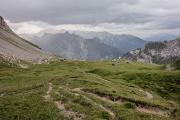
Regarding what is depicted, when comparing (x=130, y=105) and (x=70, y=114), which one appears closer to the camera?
(x=70, y=114)

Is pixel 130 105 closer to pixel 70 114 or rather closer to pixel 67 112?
pixel 67 112

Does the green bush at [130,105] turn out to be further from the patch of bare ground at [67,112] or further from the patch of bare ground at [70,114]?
the patch of bare ground at [67,112]

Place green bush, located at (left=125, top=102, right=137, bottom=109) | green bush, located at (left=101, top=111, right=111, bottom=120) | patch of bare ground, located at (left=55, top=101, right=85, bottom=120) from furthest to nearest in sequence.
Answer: green bush, located at (left=125, top=102, right=137, bottom=109)
patch of bare ground, located at (left=55, top=101, right=85, bottom=120)
green bush, located at (left=101, top=111, right=111, bottom=120)

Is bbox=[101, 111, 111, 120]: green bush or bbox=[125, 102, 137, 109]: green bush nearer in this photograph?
bbox=[101, 111, 111, 120]: green bush

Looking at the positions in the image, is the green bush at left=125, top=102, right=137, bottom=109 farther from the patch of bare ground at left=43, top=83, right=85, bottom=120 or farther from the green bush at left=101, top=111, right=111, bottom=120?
the patch of bare ground at left=43, top=83, right=85, bottom=120

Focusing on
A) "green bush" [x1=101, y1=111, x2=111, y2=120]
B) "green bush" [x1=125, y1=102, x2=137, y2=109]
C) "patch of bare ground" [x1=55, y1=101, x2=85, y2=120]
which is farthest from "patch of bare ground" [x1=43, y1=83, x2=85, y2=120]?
"green bush" [x1=125, y1=102, x2=137, y2=109]

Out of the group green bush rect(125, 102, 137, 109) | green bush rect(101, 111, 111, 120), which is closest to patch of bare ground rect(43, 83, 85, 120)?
green bush rect(101, 111, 111, 120)

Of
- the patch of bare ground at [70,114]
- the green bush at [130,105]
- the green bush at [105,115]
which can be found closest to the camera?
the green bush at [105,115]

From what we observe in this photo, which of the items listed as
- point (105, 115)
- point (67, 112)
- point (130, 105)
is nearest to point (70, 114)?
point (67, 112)

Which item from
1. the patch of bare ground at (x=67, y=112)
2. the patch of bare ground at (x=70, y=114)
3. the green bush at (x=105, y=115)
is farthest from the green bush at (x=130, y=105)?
the patch of bare ground at (x=67, y=112)

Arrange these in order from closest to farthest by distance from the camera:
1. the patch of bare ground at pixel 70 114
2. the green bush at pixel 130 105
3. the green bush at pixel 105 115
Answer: the green bush at pixel 105 115 → the patch of bare ground at pixel 70 114 → the green bush at pixel 130 105

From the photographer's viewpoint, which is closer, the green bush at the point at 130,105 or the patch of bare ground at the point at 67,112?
the patch of bare ground at the point at 67,112

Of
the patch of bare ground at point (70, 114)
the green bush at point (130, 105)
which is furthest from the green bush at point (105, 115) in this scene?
the green bush at point (130, 105)

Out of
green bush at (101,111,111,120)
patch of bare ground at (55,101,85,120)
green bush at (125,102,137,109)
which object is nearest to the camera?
green bush at (101,111,111,120)
